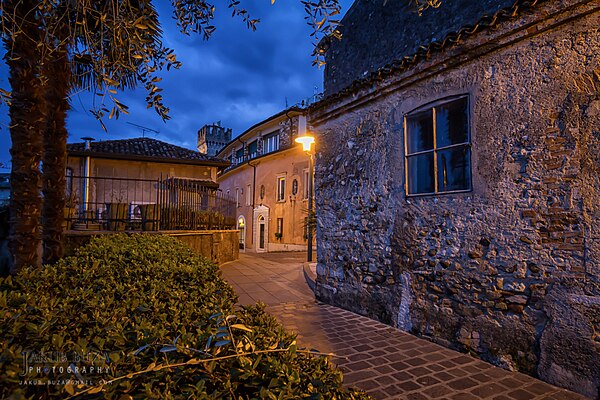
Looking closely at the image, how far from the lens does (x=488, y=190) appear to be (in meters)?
4.12

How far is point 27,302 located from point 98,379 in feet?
4.02

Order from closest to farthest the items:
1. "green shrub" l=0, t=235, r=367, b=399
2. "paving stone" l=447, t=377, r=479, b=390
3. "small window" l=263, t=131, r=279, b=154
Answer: "green shrub" l=0, t=235, r=367, b=399, "paving stone" l=447, t=377, r=479, b=390, "small window" l=263, t=131, r=279, b=154

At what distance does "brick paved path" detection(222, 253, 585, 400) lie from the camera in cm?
324

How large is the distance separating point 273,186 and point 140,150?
886 cm

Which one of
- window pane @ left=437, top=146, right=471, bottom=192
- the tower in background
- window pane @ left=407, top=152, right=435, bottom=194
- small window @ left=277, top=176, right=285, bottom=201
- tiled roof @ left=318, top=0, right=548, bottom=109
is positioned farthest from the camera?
the tower in background

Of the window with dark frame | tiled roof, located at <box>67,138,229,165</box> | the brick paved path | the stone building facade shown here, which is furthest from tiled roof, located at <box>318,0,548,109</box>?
tiled roof, located at <box>67,138,229,165</box>

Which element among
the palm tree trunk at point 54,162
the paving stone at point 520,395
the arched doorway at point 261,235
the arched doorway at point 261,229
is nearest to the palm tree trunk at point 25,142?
the palm tree trunk at point 54,162

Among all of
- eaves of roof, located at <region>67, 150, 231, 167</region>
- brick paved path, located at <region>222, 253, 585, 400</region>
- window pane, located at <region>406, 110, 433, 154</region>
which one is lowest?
brick paved path, located at <region>222, 253, 585, 400</region>

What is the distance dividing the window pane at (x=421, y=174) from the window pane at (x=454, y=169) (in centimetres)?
15

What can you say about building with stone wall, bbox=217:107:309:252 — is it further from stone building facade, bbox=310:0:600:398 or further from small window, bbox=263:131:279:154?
stone building facade, bbox=310:0:600:398

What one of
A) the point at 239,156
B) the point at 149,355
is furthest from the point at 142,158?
the point at 149,355

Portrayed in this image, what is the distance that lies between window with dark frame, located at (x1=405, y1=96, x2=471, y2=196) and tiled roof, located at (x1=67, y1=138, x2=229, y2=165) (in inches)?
553

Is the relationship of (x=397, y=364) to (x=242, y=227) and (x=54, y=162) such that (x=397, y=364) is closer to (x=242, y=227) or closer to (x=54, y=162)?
(x=54, y=162)

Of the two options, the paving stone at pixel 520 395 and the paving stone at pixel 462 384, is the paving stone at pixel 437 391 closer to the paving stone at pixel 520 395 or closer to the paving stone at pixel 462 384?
the paving stone at pixel 462 384
